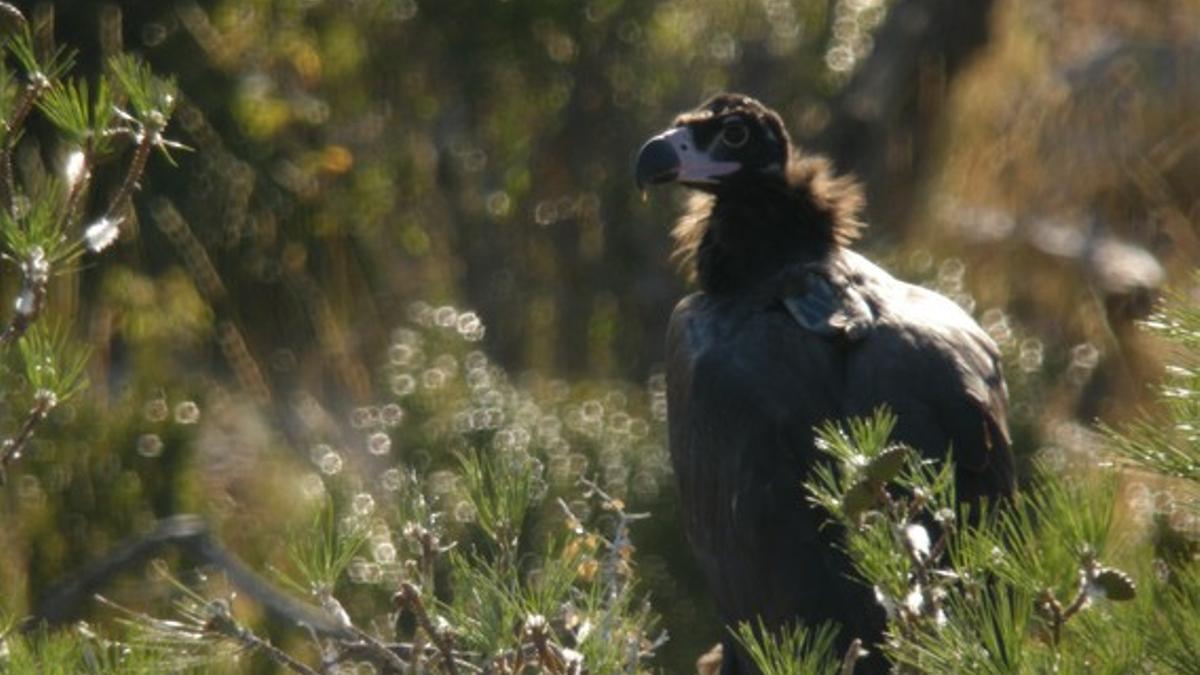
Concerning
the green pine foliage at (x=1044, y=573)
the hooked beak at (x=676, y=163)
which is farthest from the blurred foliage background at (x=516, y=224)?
the green pine foliage at (x=1044, y=573)

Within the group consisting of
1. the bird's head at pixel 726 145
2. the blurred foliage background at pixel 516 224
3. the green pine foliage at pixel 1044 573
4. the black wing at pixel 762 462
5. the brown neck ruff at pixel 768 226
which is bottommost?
the blurred foliage background at pixel 516 224

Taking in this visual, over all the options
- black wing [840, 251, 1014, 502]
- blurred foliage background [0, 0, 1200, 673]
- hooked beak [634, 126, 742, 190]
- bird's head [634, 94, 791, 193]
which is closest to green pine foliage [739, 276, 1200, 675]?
black wing [840, 251, 1014, 502]

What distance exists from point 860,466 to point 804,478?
1920mm

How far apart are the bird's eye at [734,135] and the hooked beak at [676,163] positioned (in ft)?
0.14

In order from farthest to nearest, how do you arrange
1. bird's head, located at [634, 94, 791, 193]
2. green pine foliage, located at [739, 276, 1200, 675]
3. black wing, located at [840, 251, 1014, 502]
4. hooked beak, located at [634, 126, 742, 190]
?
bird's head, located at [634, 94, 791, 193] < hooked beak, located at [634, 126, 742, 190] < black wing, located at [840, 251, 1014, 502] < green pine foliage, located at [739, 276, 1200, 675]

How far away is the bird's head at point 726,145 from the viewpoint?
6109 mm

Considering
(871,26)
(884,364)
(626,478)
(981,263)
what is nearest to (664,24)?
(871,26)

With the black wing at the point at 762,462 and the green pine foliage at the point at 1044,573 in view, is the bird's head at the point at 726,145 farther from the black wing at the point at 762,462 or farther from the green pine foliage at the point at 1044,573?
the green pine foliage at the point at 1044,573

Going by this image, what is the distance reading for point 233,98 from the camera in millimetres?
8555

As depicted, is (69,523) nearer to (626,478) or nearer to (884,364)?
(626,478)

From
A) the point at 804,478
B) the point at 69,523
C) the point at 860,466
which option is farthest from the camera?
the point at 69,523

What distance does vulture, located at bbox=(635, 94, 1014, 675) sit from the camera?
17.7 ft

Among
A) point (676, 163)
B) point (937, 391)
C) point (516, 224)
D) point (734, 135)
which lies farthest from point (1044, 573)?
point (516, 224)

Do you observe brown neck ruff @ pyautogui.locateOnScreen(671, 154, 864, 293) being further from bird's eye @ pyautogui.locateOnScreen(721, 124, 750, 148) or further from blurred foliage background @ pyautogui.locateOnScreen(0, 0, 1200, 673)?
blurred foliage background @ pyautogui.locateOnScreen(0, 0, 1200, 673)
